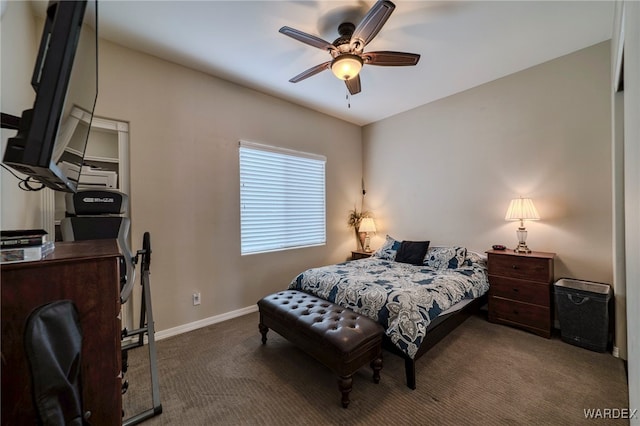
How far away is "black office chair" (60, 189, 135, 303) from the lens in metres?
1.70

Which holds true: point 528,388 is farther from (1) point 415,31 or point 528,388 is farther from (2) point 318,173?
(2) point 318,173

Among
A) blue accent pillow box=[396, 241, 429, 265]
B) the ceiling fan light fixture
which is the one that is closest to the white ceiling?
the ceiling fan light fixture

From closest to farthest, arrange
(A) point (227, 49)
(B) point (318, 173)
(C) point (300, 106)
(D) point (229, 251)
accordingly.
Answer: (A) point (227, 49)
(D) point (229, 251)
(C) point (300, 106)
(B) point (318, 173)

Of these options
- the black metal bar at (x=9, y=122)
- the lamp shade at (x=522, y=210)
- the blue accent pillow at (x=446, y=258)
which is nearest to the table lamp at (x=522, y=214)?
the lamp shade at (x=522, y=210)

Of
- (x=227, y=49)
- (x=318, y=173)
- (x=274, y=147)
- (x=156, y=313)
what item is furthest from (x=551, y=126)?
(x=156, y=313)

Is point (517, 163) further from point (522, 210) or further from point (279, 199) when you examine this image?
point (279, 199)

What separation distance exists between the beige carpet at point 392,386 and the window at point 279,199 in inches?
56.1

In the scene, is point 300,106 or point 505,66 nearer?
point 505,66

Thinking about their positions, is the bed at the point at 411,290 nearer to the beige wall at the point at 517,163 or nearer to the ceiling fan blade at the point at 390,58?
the beige wall at the point at 517,163

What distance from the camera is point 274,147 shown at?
3559mm

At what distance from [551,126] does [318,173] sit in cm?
300

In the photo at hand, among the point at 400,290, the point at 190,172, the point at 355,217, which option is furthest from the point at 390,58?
the point at 355,217

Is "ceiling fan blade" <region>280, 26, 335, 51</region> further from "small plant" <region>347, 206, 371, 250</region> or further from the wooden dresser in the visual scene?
"small plant" <region>347, 206, 371, 250</region>

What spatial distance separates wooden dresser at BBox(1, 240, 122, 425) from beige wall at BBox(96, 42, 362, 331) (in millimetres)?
1929
